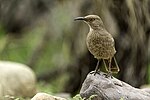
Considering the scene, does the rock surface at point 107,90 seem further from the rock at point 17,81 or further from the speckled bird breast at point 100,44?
the rock at point 17,81

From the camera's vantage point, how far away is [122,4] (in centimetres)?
864

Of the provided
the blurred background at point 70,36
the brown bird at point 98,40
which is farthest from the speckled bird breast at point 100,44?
the blurred background at point 70,36

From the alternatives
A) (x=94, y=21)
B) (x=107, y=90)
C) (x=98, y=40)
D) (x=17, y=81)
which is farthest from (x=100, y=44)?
(x=17, y=81)

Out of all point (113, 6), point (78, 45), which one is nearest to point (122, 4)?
point (113, 6)

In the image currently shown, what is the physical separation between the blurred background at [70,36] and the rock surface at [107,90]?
2595 mm

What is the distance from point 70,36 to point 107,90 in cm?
444

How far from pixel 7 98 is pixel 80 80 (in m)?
3.77

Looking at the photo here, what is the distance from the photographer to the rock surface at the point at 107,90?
5.82 meters

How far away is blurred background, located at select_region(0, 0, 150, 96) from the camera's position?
895 cm

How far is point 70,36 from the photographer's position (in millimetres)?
10242

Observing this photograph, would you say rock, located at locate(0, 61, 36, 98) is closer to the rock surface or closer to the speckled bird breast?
the rock surface

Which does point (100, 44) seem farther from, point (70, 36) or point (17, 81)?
point (70, 36)

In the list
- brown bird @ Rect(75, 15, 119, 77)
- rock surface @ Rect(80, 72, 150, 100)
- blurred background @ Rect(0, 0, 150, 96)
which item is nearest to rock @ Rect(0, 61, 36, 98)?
blurred background @ Rect(0, 0, 150, 96)

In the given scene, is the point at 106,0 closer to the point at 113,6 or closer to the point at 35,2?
the point at 113,6
